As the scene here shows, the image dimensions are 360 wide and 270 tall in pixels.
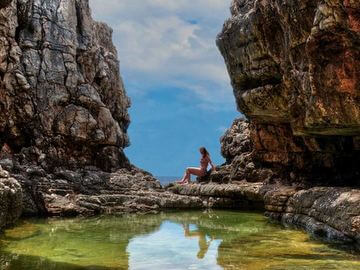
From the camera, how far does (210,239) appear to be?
13.2 meters

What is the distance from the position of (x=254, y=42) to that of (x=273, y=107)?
10.6 feet

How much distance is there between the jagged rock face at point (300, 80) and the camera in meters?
13.2

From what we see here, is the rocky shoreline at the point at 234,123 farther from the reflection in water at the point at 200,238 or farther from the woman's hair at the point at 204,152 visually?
the reflection in water at the point at 200,238

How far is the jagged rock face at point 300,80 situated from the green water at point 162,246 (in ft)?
15.3

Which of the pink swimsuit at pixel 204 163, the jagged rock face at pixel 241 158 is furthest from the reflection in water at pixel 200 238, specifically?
the pink swimsuit at pixel 204 163

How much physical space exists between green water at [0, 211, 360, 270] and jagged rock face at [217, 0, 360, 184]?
183 inches

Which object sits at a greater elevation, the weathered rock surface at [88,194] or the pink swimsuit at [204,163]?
the pink swimsuit at [204,163]

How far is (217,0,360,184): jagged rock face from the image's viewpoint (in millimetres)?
13188

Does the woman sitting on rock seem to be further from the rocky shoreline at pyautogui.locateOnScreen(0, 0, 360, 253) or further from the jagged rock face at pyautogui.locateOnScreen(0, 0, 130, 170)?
the jagged rock face at pyautogui.locateOnScreen(0, 0, 130, 170)

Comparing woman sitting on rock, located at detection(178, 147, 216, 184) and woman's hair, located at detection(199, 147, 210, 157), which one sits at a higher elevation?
woman's hair, located at detection(199, 147, 210, 157)

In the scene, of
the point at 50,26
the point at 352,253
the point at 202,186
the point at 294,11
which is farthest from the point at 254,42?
the point at 50,26

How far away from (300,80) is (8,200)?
11.6m

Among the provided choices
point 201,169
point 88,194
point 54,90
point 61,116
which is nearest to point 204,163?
point 201,169

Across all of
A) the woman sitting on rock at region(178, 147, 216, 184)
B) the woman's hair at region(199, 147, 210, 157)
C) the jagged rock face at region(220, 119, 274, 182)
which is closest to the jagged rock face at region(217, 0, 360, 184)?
the jagged rock face at region(220, 119, 274, 182)
